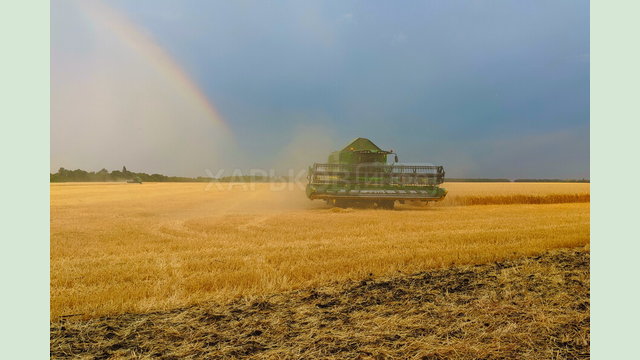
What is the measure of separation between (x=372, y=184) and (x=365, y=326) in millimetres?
15873

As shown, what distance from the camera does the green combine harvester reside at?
65.7 ft

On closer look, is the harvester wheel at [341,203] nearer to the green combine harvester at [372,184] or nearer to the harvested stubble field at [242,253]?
the green combine harvester at [372,184]

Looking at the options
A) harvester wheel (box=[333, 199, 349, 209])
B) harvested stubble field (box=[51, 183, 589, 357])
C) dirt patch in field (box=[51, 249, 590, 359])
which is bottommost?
dirt patch in field (box=[51, 249, 590, 359])

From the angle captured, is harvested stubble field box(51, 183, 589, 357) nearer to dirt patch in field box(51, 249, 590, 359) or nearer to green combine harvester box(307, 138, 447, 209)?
dirt patch in field box(51, 249, 590, 359)

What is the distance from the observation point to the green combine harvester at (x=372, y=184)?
789 inches

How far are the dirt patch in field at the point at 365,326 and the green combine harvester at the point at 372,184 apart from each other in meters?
13.4

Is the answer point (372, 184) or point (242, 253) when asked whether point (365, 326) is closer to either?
point (242, 253)

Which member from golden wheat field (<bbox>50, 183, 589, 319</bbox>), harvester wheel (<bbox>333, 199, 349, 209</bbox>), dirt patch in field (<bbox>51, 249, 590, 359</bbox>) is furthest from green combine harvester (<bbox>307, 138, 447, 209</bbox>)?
dirt patch in field (<bbox>51, 249, 590, 359</bbox>)

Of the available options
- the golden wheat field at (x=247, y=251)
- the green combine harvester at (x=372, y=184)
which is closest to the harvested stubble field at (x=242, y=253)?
the golden wheat field at (x=247, y=251)

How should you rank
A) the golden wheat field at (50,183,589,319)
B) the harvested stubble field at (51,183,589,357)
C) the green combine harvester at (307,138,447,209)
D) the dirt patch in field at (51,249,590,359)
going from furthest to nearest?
the green combine harvester at (307,138,447,209), the golden wheat field at (50,183,589,319), the harvested stubble field at (51,183,589,357), the dirt patch in field at (51,249,590,359)

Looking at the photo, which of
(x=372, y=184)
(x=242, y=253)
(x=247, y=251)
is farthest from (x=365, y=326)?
(x=372, y=184)

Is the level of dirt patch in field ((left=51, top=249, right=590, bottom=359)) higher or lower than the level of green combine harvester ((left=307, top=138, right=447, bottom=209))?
lower

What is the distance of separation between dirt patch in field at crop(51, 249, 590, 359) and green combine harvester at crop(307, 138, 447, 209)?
1337 cm

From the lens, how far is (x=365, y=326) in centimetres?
486
